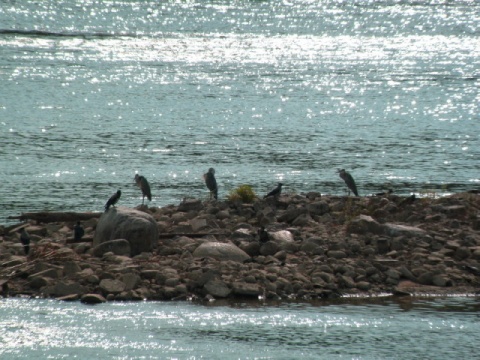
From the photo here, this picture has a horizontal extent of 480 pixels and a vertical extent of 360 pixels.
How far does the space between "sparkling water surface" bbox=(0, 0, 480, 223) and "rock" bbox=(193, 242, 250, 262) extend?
22.8 feet

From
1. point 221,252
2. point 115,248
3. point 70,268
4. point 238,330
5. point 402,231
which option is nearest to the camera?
point 238,330

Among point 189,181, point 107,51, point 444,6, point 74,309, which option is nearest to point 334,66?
point 107,51

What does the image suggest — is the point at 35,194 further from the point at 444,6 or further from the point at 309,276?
the point at 444,6

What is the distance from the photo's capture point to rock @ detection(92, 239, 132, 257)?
15.9 meters

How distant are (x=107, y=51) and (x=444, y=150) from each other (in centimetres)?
4485

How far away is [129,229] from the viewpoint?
1611 centimetres

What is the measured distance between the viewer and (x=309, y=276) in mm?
15344

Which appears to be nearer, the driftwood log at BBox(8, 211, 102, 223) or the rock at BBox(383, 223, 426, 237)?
the rock at BBox(383, 223, 426, 237)

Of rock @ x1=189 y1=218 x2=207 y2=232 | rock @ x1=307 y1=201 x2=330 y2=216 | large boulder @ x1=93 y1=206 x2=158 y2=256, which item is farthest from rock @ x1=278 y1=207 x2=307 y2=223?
large boulder @ x1=93 y1=206 x2=158 y2=256

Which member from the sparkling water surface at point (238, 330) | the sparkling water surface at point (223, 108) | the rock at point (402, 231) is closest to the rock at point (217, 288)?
the sparkling water surface at point (238, 330)

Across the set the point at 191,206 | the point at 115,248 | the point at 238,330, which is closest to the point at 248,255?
the point at 115,248

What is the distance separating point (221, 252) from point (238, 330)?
2.63 metres

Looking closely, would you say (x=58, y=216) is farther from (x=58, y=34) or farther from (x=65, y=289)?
(x=58, y=34)

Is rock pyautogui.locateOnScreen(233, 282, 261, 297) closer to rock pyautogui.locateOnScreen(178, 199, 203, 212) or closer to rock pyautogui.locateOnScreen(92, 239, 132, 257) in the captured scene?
rock pyautogui.locateOnScreen(92, 239, 132, 257)
